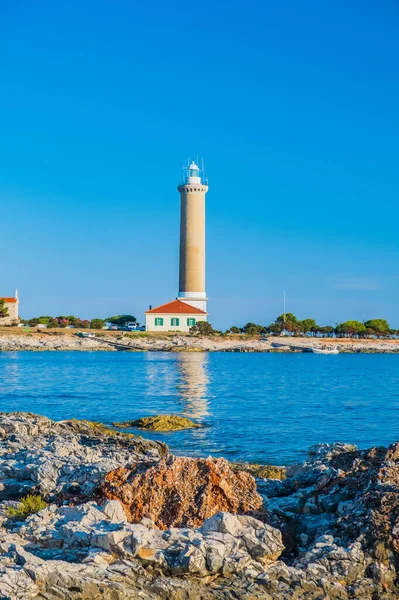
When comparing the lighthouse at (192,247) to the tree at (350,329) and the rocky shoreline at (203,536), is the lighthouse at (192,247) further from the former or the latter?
the rocky shoreline at (203,536)

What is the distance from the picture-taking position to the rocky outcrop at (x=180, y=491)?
838 cm

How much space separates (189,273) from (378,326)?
37636mm

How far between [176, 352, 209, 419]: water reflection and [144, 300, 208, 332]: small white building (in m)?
11.9

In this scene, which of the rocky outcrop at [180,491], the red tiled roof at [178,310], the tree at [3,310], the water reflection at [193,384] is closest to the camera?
the rocky outcrop at [180,491]

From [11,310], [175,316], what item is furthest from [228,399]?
[11,310]

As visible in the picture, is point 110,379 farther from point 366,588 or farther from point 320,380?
point 366,588

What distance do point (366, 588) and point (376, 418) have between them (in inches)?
806

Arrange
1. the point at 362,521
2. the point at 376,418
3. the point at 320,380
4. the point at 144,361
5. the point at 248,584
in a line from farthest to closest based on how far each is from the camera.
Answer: the point at 144,361
the point at 320,380
the point at 376,418
the point at 362,521
the point at 248,584

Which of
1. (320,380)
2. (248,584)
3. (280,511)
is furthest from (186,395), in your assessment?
(248,584)

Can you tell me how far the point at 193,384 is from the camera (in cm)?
4122

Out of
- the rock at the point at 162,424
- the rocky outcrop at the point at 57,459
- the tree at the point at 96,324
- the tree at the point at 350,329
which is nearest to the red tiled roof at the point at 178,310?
the tree at the point at 96,324

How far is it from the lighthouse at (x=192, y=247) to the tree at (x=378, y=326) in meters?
33.9

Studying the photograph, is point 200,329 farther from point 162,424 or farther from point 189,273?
point 162,424

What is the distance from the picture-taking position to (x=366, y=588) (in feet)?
23.5
